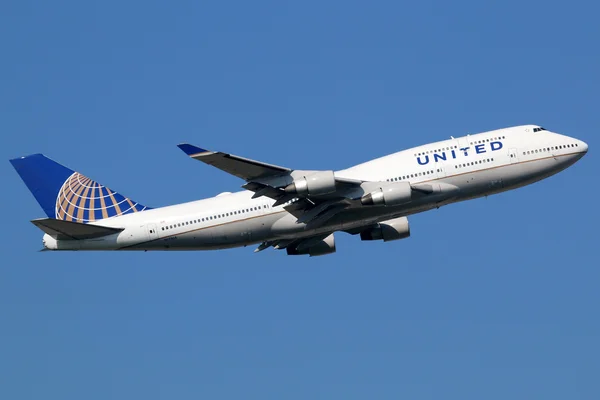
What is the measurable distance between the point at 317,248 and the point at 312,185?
33.2ft

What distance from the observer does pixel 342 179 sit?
51.8 meters

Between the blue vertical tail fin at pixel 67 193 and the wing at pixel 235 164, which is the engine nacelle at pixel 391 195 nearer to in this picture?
the wing at pixel 235 164

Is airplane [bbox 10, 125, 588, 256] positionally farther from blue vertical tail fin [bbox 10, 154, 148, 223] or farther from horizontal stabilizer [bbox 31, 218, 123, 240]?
blue vertical tail fin [bbox 10, 154, 148, 223]

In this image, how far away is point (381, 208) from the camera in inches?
2079

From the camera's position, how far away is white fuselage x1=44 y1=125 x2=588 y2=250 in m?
53.5

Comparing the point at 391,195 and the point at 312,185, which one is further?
the point at 391,195

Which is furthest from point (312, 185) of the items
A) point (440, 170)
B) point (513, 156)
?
point (513, 156)

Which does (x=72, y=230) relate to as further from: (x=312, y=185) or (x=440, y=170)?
(x=440, y=170)

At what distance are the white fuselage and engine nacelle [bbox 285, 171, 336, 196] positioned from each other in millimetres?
3012

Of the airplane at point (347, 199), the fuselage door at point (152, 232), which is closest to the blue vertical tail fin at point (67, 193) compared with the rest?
the airplane at point (347, 199)

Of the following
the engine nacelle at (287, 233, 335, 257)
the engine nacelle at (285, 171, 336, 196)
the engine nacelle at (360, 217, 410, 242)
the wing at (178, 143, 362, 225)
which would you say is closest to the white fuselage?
the wing at (178, 143, 362, 225)

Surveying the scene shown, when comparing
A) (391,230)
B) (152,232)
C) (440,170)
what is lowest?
(391,230)

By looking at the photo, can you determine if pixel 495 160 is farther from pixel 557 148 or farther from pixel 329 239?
pixel 329 239

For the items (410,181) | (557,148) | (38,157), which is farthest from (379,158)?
(38,157)
